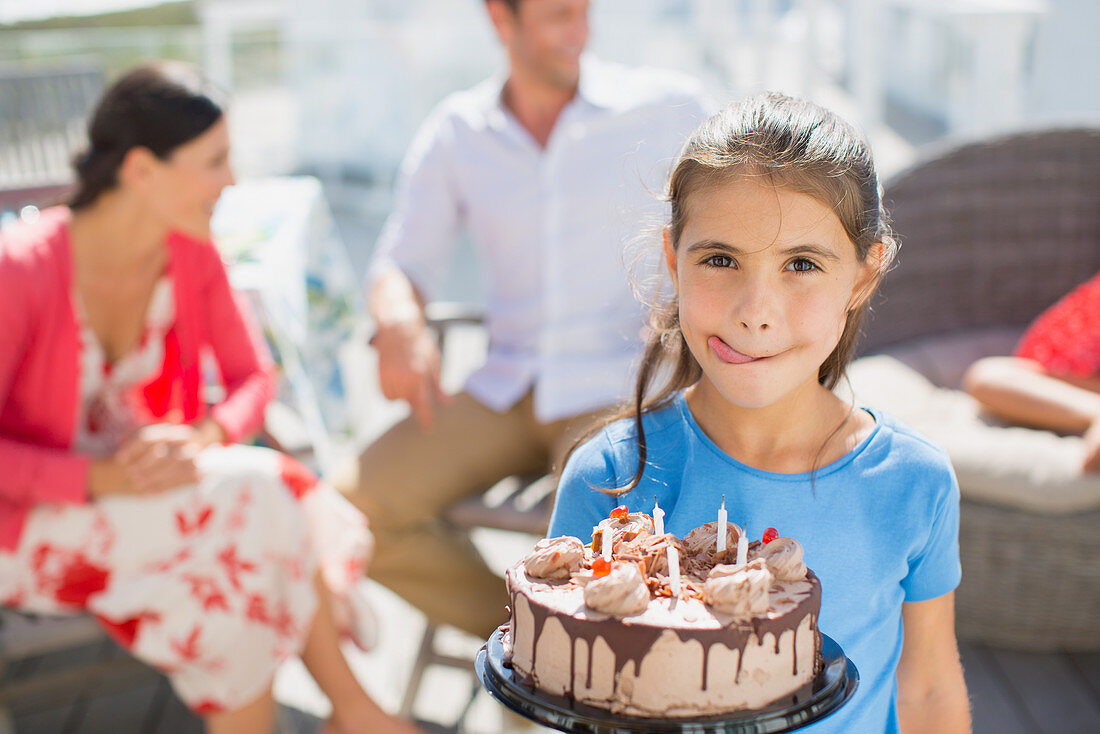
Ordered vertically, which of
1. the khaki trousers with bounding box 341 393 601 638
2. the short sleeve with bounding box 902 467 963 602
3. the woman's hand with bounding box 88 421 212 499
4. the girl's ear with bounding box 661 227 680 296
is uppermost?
the girl's ear with bounding box 661 227 680 296

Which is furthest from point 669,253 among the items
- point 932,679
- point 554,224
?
point 554,224

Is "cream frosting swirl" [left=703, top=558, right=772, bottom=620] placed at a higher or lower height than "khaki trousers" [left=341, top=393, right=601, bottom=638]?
higher

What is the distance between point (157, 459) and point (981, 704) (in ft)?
6.33

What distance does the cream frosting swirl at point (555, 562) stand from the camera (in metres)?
0.93

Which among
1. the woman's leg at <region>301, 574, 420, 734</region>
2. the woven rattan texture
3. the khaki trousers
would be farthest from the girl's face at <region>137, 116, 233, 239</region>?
the woven rattan texture

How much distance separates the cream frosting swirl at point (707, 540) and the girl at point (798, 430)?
15 centimetres

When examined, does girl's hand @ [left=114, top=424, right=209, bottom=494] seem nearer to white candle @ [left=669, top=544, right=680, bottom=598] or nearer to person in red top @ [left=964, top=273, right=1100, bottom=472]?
white candle @ [left=669, top=544, right=680, bottom=598]

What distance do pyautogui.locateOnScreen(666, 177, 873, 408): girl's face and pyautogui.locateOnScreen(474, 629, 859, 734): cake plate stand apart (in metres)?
0.31

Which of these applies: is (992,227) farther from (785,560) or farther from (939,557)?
(785,560)

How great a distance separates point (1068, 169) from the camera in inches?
123

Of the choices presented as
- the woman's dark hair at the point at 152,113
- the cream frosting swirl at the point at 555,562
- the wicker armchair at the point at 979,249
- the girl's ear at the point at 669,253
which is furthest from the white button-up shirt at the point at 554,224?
the cream frosting swirl at the point at 555,562

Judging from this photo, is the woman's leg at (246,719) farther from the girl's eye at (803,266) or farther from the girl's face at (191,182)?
the girl's eye at (803,266)

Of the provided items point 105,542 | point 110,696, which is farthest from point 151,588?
point 110,696

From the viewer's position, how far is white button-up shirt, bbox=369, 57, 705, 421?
247 centimetres
